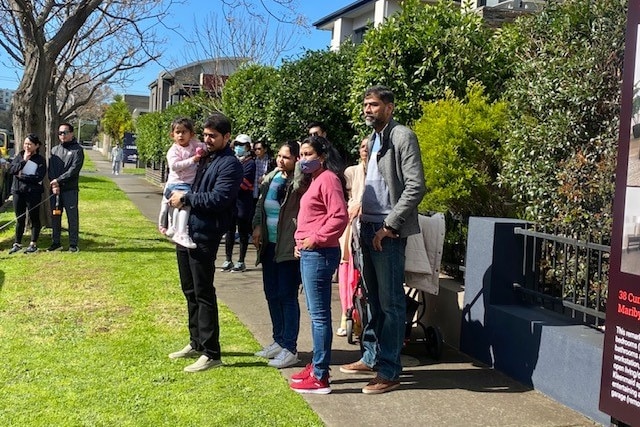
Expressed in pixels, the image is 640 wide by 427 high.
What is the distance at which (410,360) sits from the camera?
5766 mm

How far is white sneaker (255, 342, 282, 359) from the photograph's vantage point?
5.64 m

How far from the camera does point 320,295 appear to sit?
4.92 metres

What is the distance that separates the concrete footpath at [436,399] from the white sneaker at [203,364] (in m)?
0.53

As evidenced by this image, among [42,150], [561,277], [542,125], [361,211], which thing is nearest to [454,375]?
[561,277]

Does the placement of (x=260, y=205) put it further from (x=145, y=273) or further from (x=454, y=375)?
(x=145, y=273)

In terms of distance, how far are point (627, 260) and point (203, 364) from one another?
3.06 metres

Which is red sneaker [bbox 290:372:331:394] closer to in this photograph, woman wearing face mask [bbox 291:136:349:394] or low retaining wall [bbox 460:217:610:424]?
woman wearing face mask [bbox 291:136:349:394]

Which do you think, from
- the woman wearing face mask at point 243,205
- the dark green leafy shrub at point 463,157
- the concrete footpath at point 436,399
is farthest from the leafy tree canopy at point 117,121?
the concrete footpath at point 436,399

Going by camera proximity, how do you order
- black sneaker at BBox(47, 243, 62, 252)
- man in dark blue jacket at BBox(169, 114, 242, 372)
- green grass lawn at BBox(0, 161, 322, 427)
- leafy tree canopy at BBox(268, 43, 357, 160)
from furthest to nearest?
1. leafy tree canopy at BBox(268, 43, 357, 160)
2. black sneaker at BBox(47, 243, 62, 252)
3. man in dark blue jacket at BBox(169, 114, 242, 372)
4. green grass lawn at BBox(0, 161, 322, 427)

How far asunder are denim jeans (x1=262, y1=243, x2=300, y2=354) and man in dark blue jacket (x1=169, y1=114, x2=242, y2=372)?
505 mm

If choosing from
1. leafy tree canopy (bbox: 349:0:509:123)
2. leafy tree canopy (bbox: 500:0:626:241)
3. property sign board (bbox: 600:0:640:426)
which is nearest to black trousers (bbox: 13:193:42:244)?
leafy tree canopy (bbox: 349:0:509:123)

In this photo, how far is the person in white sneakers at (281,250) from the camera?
5.41m

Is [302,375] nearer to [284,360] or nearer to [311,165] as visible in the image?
[284,360]

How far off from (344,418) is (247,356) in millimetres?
1436
